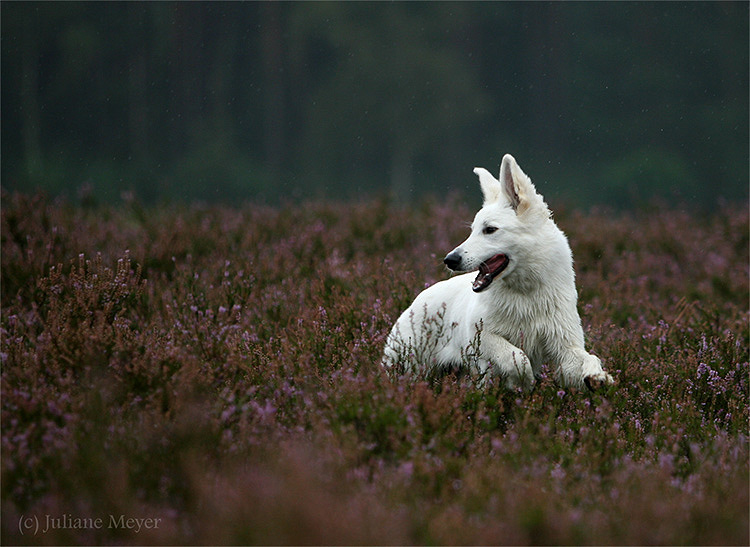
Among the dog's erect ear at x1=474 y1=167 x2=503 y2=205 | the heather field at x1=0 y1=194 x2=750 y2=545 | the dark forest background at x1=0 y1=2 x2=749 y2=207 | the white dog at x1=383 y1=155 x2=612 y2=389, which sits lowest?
the heather field at x1=0 y1=194 x2=750 y2=545

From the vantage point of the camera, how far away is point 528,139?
38.0 meters

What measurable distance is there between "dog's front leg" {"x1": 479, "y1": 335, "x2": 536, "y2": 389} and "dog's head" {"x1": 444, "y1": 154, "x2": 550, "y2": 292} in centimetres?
34

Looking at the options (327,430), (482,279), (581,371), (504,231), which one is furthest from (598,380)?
(327,430)

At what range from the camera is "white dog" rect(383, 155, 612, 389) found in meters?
4.48

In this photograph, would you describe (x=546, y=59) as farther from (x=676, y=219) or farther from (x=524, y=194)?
(x=524, y=194)

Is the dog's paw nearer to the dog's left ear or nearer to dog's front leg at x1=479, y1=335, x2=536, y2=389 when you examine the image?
dog's front leg at x1=479, y1=335, x2=536, y2=389

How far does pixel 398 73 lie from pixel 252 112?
8.24 metres

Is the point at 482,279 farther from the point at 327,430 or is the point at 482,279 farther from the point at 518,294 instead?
the point at 327,430

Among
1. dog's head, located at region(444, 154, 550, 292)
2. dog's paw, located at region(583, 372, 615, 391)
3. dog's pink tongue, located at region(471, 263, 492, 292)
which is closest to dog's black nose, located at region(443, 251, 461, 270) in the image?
dog's head, located at region(444, 154, 550, 292)

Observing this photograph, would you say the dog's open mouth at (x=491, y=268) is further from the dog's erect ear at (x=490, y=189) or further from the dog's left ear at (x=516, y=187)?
the dog's erect ear at (x=490, y=189)

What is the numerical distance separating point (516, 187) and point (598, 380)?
122 cm

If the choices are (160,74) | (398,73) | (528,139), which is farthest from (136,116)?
(528,139)

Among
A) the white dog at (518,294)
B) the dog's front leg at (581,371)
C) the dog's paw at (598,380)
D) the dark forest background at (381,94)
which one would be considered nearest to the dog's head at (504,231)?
the white dog at (518,294)

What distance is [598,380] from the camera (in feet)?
14.3
